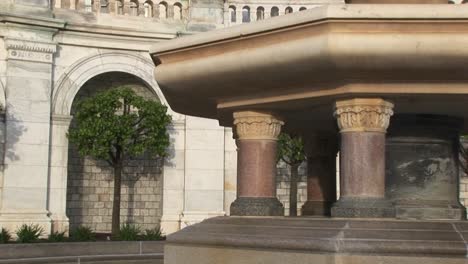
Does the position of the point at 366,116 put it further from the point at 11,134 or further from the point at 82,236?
the point at 11,134

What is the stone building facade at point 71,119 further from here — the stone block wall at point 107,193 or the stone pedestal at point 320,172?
the stone pedestal at point 320,172

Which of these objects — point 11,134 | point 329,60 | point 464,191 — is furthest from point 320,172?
point 464,191

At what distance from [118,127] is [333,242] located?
15.3 m

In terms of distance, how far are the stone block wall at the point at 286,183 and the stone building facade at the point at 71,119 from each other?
37 mm

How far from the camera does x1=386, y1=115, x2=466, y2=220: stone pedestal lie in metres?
11.5

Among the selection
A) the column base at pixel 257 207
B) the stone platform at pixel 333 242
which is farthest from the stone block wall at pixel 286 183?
the stone platform at pixel 333 242

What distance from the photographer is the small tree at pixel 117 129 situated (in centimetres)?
2378

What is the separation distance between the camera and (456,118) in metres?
12.2

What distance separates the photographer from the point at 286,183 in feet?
91.1

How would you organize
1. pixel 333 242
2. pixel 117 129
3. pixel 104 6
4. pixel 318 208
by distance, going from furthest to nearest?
1. pixel 104 6
2. pixel 117 129
3. pixel 318 208
4. pixel 333 242

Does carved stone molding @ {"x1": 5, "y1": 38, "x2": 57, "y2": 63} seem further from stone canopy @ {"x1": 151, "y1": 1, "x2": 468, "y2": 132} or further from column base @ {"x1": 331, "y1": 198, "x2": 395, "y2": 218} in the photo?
column base @ {"x1": 331, "y1": 198, "x2": 395, "y2": 218}

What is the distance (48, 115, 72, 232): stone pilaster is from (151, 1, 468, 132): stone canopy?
43.6ft

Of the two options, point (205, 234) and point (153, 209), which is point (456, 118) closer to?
point (205, 234)

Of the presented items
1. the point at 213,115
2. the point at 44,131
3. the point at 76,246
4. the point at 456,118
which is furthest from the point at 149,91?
the point at 456,118
